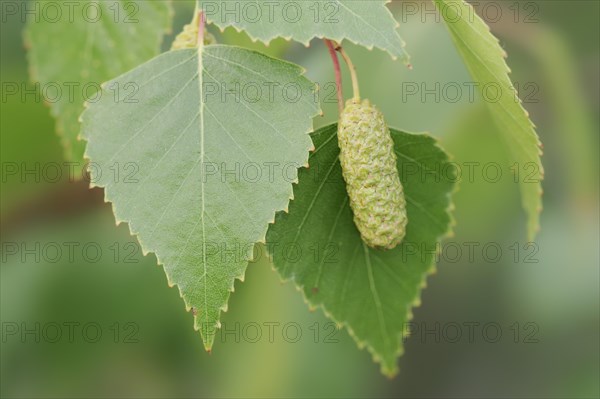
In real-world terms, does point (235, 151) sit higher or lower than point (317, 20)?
lower

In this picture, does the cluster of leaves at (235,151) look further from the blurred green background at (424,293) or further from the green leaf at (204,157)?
the blurred green background at (424,293)

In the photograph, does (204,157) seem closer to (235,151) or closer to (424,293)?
(235,151)

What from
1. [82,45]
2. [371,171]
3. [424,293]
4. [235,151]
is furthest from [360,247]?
[424,293]

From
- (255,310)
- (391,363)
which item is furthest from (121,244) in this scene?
(391,363)

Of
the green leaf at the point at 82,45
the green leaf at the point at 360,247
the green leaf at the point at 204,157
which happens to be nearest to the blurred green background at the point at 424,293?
the green leaf at the point at 82,45

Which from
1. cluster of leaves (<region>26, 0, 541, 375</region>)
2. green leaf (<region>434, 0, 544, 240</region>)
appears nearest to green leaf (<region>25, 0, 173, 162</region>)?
cluster of leaves (<region>26, 0, 541, 375</region>)

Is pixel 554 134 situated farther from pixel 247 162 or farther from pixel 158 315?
pixel 247 162

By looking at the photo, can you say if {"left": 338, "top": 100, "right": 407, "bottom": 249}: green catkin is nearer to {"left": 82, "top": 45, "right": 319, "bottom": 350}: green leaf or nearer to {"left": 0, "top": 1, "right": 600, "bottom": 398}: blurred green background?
{"left": 82, "top": 45, "right": 319, "bottom": 350}: green leaf
